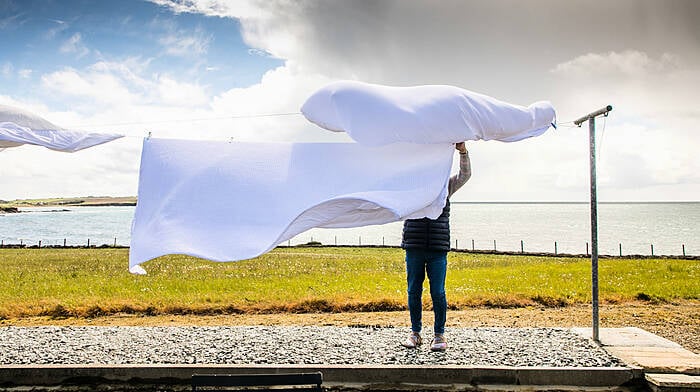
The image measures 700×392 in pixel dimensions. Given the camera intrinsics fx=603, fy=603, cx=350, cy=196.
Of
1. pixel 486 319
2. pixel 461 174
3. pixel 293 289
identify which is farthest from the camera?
pixel 293 289

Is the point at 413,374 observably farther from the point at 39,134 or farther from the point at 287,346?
the point at 39,134

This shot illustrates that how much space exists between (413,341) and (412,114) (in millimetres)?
2740

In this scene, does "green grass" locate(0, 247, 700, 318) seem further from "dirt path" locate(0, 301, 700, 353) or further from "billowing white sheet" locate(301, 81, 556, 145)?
"billowing white sheet" locate(301, 81, 556, 145)

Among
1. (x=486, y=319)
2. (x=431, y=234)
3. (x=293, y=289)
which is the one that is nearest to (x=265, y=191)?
(x=431, y=234)

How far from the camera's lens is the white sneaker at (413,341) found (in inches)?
259

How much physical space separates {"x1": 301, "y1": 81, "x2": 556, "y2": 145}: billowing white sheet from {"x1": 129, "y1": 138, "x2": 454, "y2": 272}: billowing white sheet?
30 cm

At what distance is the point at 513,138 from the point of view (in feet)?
19.0

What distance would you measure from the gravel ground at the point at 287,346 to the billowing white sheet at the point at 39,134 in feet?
7.38

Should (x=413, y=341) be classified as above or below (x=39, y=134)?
below

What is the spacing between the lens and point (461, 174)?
19.6 ft

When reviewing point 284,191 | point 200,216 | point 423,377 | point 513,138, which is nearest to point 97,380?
point 200,216

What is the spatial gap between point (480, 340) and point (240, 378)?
4050mm

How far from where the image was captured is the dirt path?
891cm

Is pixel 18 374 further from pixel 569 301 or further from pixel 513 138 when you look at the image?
pixel 569 301
